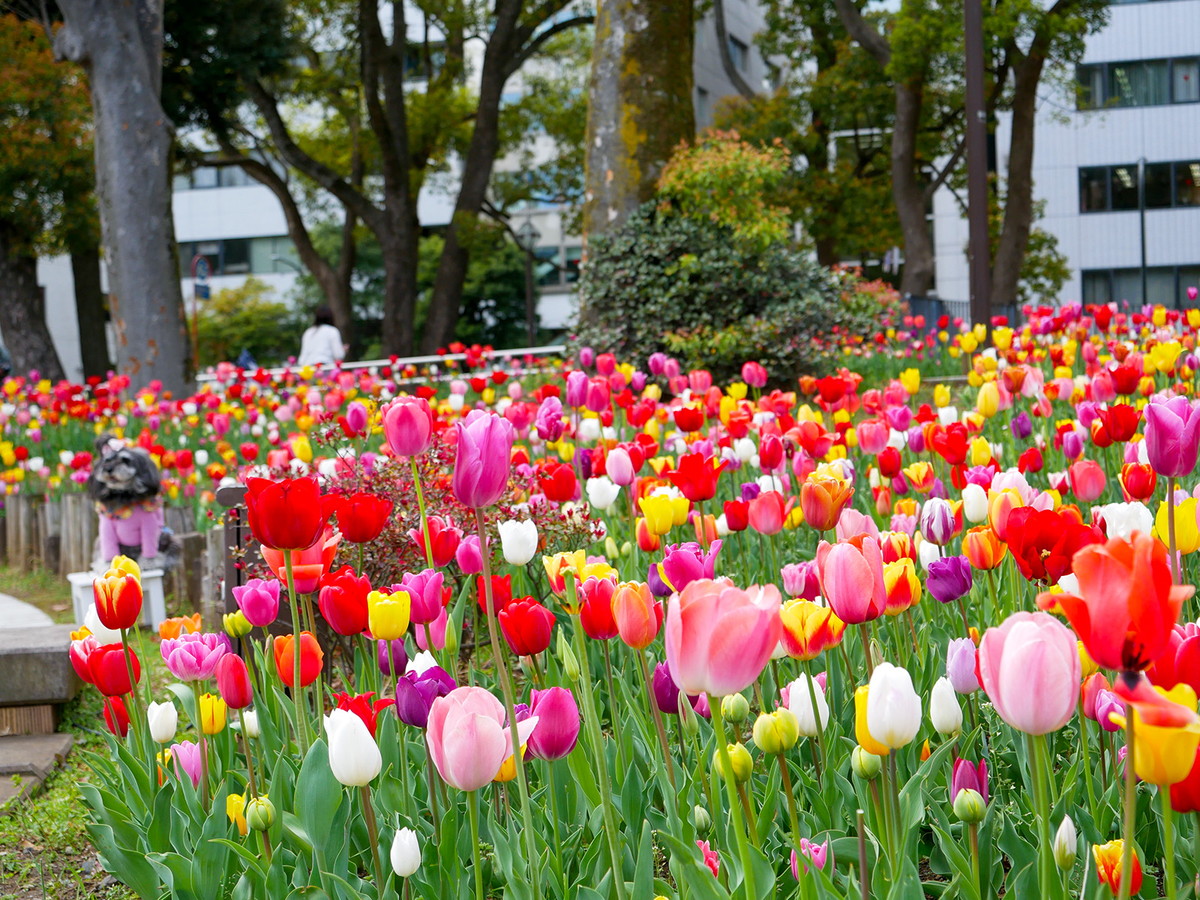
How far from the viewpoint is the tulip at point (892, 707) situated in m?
1.54

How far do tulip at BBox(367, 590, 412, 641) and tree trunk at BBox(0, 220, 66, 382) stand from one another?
67.8 ft

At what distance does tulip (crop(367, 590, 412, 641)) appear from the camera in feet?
6.28

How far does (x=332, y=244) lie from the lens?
41250 millimetres

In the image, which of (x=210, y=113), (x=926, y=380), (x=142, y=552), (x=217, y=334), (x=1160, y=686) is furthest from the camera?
(x=217, y=334)

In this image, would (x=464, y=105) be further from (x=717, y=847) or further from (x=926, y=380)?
(x=717, y=847)

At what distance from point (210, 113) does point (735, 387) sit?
61.8 feet

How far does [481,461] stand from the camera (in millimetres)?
1737

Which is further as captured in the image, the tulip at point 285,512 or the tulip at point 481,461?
the tulip at point 285,512

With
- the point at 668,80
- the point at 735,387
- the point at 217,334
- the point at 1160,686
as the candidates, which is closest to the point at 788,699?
the point at 1160,686

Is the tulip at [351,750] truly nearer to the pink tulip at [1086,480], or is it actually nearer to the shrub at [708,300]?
the pink tulip at [1086,480]

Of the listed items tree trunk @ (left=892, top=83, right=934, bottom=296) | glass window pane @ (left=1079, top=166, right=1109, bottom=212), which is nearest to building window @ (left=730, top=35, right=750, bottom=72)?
glass window pane @ (left=1079, top=166, right=1109, bottom=212)

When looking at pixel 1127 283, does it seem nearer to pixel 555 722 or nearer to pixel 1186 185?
pixel 1186 185

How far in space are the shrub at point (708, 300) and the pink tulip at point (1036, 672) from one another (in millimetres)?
9232

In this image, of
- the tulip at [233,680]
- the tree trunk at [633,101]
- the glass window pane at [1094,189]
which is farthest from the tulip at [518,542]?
the glass window pane at [1094,189]
